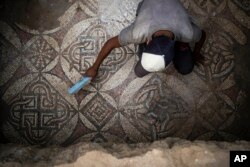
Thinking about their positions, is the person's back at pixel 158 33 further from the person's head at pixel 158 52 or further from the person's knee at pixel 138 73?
the person's knee at pixel 138 73

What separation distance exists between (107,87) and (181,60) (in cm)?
43

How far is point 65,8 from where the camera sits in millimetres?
1976

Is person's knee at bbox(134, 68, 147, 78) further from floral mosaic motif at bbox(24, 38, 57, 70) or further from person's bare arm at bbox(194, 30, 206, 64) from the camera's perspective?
floral mosaic motif at bbox(24, 38, 57, 70)

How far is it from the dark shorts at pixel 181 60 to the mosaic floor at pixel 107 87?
8 centimetres

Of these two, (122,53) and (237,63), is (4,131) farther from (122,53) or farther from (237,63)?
(237,63)

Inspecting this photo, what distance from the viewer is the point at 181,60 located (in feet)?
5.85

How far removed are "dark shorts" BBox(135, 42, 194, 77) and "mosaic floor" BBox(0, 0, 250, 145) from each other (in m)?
0.08

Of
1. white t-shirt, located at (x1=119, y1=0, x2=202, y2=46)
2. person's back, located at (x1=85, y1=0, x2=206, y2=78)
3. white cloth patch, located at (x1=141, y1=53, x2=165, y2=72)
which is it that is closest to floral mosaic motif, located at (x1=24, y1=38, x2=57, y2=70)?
person's back, located at (x1=85, y1=0, x2=206, y2=78)

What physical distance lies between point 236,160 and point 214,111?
0.69 meters

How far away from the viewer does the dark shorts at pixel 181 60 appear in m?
1.73

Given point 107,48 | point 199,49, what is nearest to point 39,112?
point 107,48

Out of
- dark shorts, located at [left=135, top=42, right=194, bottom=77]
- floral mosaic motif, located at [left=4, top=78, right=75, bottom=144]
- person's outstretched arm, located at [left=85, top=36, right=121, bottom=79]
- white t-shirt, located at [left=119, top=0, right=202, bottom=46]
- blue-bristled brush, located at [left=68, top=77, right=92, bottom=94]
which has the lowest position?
floral mosaic motif, located at [left=4, top=78, right=75, bottom=144]

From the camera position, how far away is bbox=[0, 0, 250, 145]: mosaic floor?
185 cm

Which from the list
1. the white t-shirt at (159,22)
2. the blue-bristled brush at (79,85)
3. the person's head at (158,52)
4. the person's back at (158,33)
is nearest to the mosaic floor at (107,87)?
the blue-bristled brush at (79,85)
